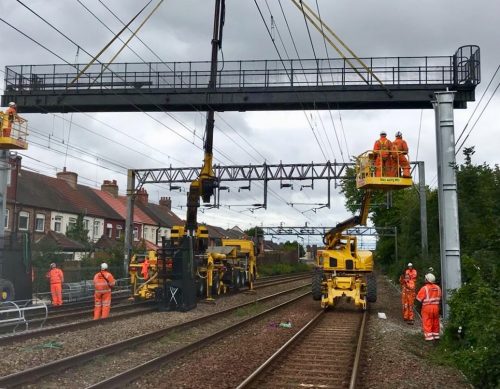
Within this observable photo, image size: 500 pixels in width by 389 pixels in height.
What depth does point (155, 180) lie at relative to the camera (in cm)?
3394

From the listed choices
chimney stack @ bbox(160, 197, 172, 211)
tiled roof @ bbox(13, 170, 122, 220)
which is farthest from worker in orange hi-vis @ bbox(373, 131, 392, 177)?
chimney stack @ bbox(160, 197, 172, 211)

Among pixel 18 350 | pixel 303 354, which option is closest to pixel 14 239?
pixel 18 350

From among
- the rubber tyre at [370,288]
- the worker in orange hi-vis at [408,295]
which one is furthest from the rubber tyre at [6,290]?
the rubber tyre at [370,288]

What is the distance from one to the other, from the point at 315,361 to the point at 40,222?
115 ft

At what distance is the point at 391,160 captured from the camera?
15.5m

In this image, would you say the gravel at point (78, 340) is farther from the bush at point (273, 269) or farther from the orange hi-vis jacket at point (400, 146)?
the bush at point (273, 269)

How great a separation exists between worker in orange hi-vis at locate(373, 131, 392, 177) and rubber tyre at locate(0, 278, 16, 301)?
10639mm

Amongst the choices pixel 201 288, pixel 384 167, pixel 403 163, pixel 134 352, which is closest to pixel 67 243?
pixel 201 288

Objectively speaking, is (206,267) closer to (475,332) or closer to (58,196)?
(475,332)

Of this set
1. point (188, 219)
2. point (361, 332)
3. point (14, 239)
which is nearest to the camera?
point (361, 332)

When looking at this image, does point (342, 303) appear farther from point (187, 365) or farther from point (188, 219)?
point (187, 365)

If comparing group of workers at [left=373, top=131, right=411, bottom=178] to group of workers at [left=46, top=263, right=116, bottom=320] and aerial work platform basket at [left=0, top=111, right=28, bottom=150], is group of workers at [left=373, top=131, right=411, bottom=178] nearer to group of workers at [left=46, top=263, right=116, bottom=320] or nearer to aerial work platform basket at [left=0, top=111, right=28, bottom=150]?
group of workers at [left=46, top=263, right=116, bottom=320]

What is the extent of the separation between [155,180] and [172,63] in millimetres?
14007

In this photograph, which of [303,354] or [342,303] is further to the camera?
[342,303]
